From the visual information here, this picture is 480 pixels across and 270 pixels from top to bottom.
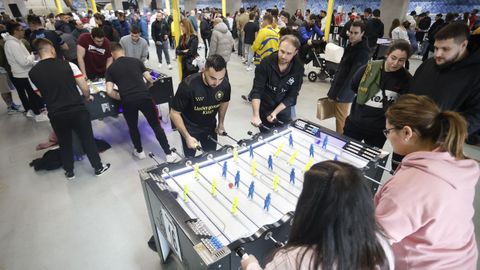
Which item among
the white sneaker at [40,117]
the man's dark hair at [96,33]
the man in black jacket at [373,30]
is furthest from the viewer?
the man in black jacket at [373,30]

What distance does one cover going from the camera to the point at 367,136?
8.00 feet

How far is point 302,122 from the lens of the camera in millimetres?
2355

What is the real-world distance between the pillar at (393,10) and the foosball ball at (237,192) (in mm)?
9935

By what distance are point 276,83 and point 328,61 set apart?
4199 millimetres

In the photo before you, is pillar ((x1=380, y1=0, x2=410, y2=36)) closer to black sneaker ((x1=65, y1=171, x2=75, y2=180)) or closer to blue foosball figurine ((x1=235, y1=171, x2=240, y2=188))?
blue foosball figurine ((x1=235, y1=171, x2=240, y2=188))

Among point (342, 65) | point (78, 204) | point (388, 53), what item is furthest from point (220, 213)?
point (342, 65)

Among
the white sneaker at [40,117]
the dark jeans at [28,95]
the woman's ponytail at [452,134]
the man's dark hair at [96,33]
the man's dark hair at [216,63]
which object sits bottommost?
the white sneaker at [40,117]

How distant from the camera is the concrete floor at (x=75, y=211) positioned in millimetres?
2250

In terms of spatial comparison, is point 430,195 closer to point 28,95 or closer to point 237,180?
point 237,180

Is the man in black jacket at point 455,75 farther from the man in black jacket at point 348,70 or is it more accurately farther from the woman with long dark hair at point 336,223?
the woman with long dark hair at point 336,223

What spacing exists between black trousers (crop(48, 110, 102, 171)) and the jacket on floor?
9.94ft

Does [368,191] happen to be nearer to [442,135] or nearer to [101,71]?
[442,135]

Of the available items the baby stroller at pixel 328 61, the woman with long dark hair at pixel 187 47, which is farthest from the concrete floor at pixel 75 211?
the baby stroller at pixel 328 61

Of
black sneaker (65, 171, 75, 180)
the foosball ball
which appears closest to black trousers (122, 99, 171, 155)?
black sneaker (65, 171, 75, 180)
